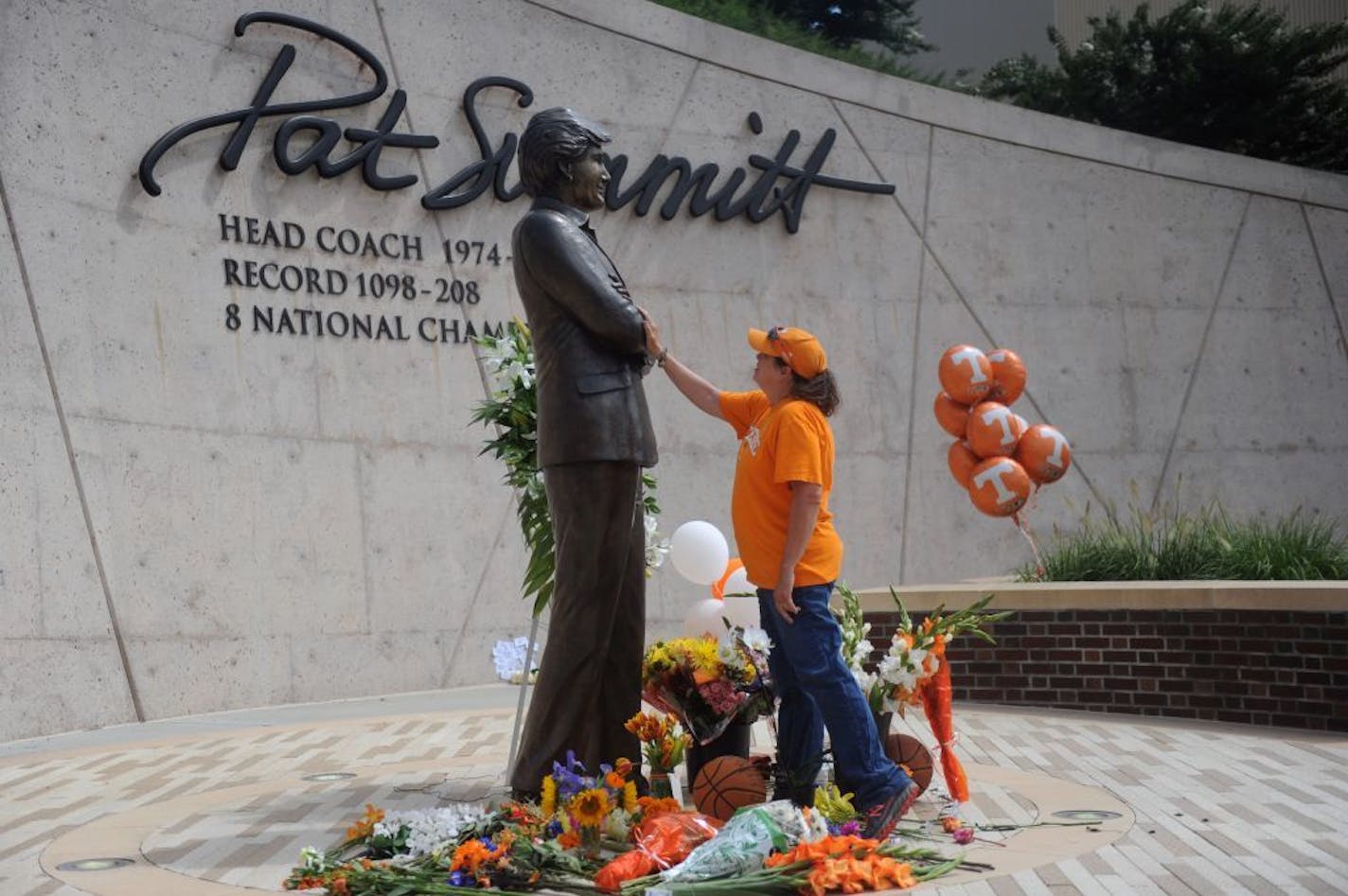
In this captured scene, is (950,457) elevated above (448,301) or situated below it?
below

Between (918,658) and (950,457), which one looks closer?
(918,658)

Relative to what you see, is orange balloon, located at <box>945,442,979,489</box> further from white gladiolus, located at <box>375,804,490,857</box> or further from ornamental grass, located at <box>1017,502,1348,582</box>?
white gladiolus, located at <box>375,804,490,857</box>

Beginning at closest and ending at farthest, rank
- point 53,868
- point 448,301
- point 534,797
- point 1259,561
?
point 53,868 → point 534,797 → point 1259,561 → point 448,301

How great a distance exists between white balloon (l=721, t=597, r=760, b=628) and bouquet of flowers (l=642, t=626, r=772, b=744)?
953 mm

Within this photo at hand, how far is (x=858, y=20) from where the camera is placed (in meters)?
20.6

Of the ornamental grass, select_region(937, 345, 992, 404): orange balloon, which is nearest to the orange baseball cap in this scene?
the ornamental grass

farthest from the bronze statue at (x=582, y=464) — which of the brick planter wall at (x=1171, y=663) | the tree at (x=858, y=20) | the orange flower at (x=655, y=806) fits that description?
the tree at (x=858, y=20)

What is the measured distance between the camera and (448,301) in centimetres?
1194

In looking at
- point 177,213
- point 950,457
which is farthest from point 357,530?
point 950,457

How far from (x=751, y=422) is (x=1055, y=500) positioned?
9.85m

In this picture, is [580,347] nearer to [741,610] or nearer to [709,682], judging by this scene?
[709,682]

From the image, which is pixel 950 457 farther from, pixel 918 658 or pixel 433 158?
pixel 918 658

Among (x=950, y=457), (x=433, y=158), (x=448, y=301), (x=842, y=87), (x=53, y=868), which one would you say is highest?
(x=842, y=87)

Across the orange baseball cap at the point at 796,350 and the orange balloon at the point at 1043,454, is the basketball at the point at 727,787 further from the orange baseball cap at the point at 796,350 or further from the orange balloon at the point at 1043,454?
the orange balloon at the point at 1043,454
